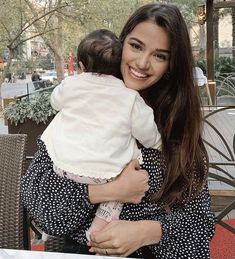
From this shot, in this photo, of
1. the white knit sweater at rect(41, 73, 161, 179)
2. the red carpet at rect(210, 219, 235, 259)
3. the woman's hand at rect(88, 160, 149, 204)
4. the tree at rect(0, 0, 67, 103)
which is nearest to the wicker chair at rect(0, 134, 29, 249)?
the white knit sweater at rect(41, 73, 161, 179)

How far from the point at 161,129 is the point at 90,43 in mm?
316

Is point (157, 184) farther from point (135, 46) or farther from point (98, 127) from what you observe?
point (135, 46)

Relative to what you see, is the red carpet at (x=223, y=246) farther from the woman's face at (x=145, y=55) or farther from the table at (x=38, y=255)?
the table at (x=38, y=255)

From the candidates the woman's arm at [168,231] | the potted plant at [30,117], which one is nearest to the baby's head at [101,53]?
the woman's arm at [168,231]

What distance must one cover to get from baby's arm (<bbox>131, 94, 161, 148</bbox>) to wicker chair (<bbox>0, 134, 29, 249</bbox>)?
1.41 ft

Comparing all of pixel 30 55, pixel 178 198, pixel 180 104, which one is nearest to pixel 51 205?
pixel 178 198

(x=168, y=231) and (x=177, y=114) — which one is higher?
(x=177, y=114)

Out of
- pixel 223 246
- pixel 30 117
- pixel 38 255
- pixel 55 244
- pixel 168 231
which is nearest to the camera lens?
pixel 38 255

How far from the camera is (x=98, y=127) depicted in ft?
3.53

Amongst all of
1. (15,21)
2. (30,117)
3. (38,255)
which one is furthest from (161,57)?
(15,21)

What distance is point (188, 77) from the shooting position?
1207 millimetres

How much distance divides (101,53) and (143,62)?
0.11 meters

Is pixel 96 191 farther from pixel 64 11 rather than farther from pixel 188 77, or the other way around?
pixel 64 11

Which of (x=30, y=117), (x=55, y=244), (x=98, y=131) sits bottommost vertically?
(x=30, y=117)
